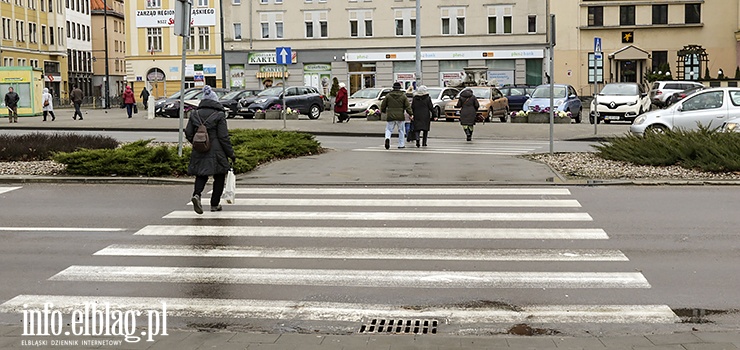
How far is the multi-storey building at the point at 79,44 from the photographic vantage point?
93.3 m

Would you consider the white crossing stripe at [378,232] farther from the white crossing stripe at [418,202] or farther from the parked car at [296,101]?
the parked car at [296,101]

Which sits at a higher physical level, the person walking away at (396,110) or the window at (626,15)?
the window at (626,15)

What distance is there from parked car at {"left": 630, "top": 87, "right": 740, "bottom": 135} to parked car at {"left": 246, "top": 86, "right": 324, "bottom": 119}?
2236cm

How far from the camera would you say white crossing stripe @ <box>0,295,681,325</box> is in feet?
23.4

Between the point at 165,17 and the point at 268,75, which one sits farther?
the point at 165,17

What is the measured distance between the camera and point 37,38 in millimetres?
83562

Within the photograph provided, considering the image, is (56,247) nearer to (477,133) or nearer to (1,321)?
(1,321)

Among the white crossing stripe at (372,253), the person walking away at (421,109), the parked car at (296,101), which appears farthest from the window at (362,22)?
the white crossing stripe at (372,253)

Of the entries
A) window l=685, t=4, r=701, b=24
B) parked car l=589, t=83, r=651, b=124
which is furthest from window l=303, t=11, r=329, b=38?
parked car l=589, t=83, r=651, b=124

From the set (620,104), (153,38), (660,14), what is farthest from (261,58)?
(620,104)

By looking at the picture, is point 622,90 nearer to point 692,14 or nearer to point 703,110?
point 703,110

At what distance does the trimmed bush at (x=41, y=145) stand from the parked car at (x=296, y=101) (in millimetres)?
23056

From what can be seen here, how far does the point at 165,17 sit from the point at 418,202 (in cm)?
6523

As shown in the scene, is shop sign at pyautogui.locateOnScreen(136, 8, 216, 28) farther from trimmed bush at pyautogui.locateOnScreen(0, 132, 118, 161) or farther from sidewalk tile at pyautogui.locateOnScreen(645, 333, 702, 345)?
sidewalk tile at pyautogui.locateOnScreen(645, 333, 702, 345)
